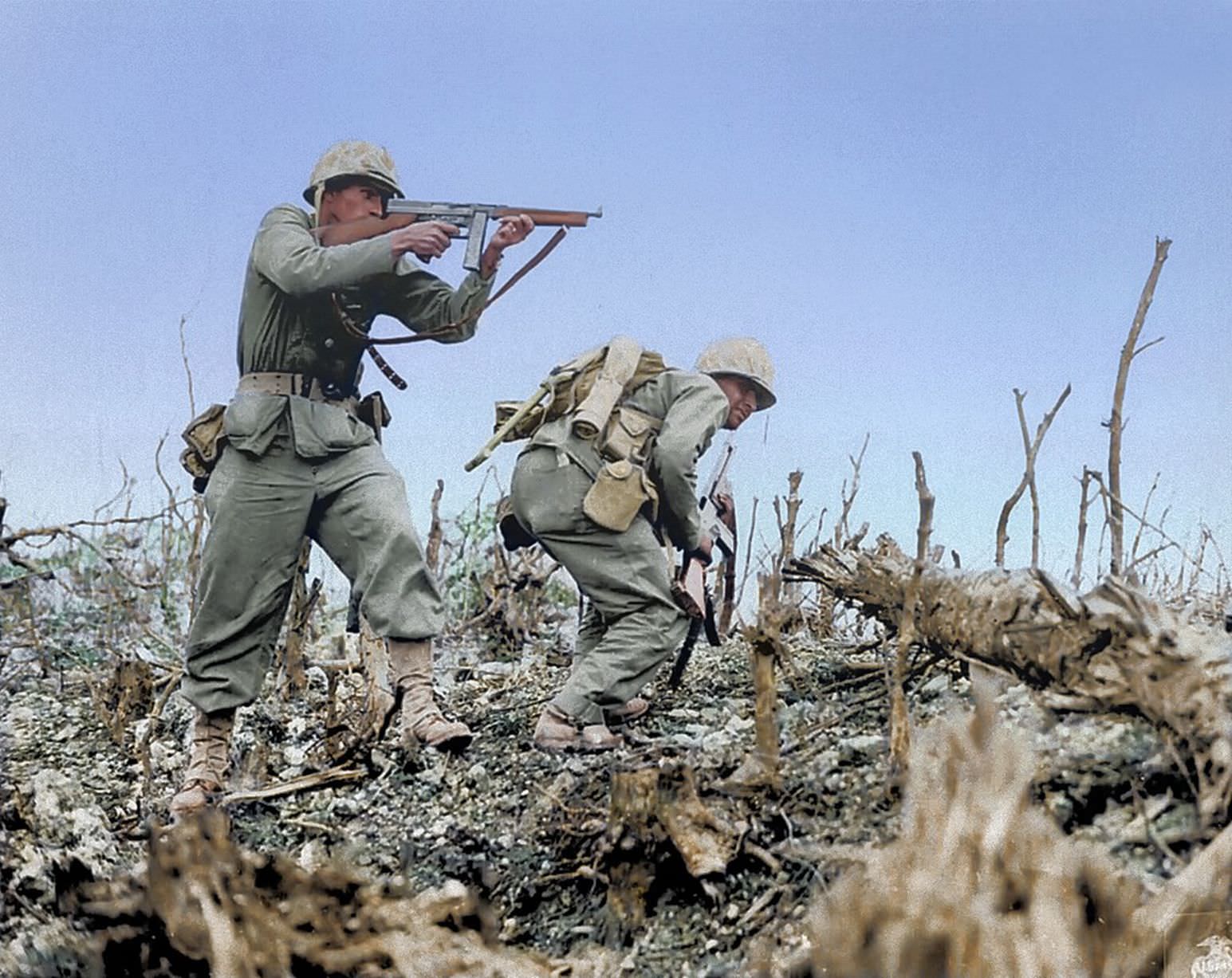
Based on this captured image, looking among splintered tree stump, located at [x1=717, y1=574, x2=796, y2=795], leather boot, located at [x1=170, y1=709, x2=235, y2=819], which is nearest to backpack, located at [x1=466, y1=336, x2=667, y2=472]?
splintered tree stump, located at [x1=717, y1=574, x2=796, y2=795]

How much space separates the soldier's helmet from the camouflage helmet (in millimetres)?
876

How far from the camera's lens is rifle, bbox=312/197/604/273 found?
9.73ft

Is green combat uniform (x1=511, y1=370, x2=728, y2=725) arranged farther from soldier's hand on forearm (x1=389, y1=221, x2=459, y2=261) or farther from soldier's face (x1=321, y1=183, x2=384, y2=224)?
soldier's face (x1=321, y1=183, x2=384, y2=224)

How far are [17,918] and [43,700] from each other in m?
0.76

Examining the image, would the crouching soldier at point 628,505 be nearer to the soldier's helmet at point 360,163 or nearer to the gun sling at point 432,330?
the gun sling at point 432,330

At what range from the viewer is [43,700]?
306 centimetres

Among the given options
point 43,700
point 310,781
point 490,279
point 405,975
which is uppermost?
point 490,279

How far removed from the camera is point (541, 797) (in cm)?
260

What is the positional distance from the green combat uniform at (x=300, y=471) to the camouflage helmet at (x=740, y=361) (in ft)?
2.02

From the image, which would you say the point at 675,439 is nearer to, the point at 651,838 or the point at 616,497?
the point at 616,497

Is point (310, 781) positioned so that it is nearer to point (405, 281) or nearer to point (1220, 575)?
point (405, 281)

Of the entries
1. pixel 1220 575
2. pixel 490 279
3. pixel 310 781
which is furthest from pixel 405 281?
pixel 1220 575

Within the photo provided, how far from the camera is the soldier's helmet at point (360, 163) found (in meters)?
3.01

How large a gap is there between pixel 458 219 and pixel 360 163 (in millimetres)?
288
